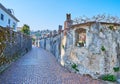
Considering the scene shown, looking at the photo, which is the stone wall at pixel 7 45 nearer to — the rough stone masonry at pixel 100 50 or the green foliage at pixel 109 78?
the rough stone masonry at pixel 100 50

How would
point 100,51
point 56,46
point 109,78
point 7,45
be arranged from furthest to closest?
1. point 56,46
2. point 7,45
3. point 100,51
4. point 109,78

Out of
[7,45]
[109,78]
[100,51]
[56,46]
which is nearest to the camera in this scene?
[109,78]

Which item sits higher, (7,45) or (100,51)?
(7,45)

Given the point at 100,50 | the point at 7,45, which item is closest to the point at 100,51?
the point at 100,50

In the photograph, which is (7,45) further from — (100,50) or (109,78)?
(109,78)

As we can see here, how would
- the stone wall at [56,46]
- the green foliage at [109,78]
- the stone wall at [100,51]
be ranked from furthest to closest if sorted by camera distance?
1. the stone wall at [56,46]
2. the stone wall at [100,51]
3. the green foliage at [109,78]

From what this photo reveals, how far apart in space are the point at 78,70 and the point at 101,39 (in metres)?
2.82

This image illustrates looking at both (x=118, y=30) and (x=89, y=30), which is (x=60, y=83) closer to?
(x=89, y=30)

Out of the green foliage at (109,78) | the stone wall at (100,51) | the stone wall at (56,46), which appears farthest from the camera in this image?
the stone wall at (56,46)

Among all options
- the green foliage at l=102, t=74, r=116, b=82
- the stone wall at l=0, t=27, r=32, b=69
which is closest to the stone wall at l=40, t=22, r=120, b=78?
the green foliage at l=102, t=74, r=116, b=82

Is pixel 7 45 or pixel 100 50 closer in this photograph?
pixel 100 50

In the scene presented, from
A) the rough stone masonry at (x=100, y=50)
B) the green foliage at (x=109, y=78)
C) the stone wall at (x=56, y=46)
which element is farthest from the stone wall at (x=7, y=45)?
the green foliage at (x=109, y=78)

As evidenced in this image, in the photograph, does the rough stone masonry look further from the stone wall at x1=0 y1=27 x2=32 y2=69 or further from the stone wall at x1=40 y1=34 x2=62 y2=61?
the stone wall at x1=40 y1=34 x2=62 y2=61

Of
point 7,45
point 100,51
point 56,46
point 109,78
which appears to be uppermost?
point 7,45
